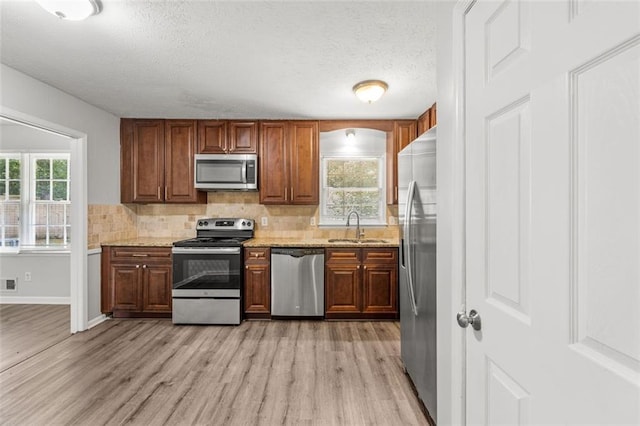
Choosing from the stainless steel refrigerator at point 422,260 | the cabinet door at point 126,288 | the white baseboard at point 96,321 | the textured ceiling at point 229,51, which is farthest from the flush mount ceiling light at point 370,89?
the white baseboard at point 96,321

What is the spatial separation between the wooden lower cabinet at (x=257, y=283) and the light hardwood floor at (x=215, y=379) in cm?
28

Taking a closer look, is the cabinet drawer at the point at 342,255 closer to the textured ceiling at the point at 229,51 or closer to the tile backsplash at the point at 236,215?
the tile backsplash at the point at 236,215

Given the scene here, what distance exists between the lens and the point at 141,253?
12.0ft

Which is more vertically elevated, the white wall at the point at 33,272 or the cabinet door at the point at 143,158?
the cabinet door at the point at 143,158

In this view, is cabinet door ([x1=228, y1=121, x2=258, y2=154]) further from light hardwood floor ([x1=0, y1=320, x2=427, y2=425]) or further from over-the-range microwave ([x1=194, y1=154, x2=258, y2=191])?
light hardwood floor ([x1=0, y1=320, x2=427, y2=425])

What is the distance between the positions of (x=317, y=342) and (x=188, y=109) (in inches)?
113

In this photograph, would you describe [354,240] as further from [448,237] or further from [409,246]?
[448,237]

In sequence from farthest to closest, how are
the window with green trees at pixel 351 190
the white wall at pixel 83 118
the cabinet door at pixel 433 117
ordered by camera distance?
the window with green trees at pixel 351 190 → the cabinet door at pixel 433 117 → the white wall at pixel 83 118

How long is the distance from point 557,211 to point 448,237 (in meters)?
0.59

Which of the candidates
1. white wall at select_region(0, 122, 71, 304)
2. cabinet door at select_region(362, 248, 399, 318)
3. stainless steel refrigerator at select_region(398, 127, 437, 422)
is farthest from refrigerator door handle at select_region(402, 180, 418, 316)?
white wall at select_region(0, 122, 71, 304)

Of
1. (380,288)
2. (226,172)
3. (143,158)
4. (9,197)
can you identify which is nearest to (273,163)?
(226,172)

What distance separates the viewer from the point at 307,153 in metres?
3.93

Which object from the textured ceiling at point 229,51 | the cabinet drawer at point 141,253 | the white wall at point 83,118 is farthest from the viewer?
the cabinet drawer at point 141,253

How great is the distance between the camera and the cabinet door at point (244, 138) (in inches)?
155
